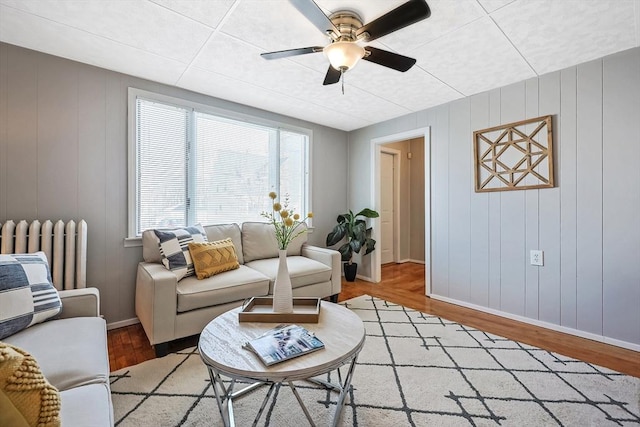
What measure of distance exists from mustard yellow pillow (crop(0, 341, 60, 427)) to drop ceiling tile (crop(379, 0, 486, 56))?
235 centimetres

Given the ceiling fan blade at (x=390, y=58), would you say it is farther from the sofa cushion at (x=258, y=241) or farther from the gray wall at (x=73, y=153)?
the gray wall at (x=73, y=153)

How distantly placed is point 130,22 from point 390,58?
175 centimetres

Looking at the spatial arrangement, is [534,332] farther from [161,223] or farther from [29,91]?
[29,91]

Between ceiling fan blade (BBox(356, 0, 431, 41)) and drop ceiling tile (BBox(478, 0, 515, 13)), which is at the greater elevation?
drop ceiling tile (BBox(478, 0, 515, 13))

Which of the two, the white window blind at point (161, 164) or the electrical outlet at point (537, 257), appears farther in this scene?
the white window blind at point (161, 164)

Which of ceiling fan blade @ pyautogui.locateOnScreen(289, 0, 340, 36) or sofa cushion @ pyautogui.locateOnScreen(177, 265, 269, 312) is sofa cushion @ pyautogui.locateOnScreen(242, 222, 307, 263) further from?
ceiling fan blade @ pyautogui.locateOnScreen(289, 0, 340, 36)

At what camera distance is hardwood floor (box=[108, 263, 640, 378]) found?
6.70 feet

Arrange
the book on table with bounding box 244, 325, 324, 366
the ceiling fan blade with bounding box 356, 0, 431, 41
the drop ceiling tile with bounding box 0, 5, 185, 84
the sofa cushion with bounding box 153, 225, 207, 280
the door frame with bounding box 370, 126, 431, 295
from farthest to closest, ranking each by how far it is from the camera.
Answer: the door frame with bounding box 370, 126, 431, 295 → the sofa cushion with bounding box 153, 225, 207, 280 → the drop ceiling tile with bounding box 0, 5, 185, 84 → the ceiling fan blade with bounding box 356, 0, 431, 41 → the book on table with bounding box 244, 325, 324, 366

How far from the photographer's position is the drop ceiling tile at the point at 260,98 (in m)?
2.75

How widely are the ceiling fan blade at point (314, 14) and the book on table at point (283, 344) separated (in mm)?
1666

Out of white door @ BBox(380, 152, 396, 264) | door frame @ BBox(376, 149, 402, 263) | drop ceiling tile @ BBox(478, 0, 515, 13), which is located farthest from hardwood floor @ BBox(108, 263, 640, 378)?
drop ceiling tile @ BBox(478, 0, 515, 13)

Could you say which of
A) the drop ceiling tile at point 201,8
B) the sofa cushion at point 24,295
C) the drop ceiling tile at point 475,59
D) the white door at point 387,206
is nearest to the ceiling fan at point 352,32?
the drop ceiling tile at point 201,8

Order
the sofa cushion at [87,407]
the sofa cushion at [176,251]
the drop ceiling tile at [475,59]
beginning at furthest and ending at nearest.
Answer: the sofa cushion at [176,251], the drop ceiling tile at [475,59], the sofa cushion at [87,407]

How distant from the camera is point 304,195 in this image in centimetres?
409
